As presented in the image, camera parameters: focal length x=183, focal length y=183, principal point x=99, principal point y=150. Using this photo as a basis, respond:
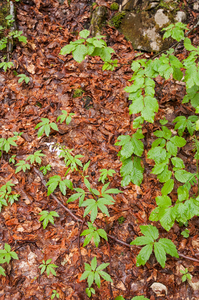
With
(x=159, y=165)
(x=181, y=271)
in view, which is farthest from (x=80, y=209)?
(x=181, y=271)

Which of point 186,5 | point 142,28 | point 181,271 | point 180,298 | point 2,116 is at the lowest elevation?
point 180,298

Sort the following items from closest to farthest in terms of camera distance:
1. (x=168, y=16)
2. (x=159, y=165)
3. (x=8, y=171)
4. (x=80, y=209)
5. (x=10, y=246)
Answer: (x=159, y=165) < (x=10, y=246) < (x=80, y=209) < (x=8, y=171) < (x=168, y=16)

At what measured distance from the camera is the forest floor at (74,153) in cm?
212

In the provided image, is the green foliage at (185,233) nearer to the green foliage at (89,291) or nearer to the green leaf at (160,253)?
the green leaf at (160,253)

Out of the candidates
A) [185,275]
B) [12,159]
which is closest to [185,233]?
[185,275]

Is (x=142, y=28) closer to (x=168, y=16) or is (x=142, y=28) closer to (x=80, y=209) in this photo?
(x=168, y=16)

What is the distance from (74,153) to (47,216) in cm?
101

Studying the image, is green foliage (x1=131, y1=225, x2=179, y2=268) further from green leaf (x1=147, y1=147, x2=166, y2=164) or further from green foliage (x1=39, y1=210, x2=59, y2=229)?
green foliage (x1=39, y1=210, x2=59, y2=229)

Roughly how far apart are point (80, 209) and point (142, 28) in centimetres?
360

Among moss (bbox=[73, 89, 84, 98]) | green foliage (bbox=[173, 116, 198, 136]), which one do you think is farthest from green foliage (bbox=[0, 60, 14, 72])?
green foliage (bbox=[173, 116, 198, 136])

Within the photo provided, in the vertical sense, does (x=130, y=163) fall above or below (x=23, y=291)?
above

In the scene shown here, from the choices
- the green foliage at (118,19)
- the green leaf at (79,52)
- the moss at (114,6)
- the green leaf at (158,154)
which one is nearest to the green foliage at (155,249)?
the green leaf at (158,154)

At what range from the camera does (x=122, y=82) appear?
3.43 metres

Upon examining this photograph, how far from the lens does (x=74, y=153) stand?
115 inches
